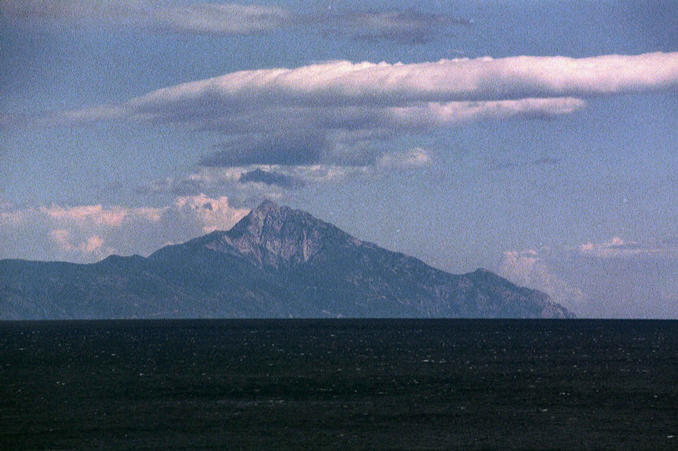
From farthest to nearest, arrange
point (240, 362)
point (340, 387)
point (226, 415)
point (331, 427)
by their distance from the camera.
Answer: point (240, 362) → point (340, 387) → point (226, 415) → point (331, 427)

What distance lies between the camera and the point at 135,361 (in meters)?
189

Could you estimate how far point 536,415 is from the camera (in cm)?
9912

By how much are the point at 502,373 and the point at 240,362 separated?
181 ft

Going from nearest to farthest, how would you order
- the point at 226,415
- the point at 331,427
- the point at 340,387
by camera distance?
1. the point at 331,427
2. the point at 226,415
3. the point at 340,387

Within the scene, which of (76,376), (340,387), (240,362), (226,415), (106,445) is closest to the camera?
(106,445)

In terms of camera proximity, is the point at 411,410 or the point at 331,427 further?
the point at 411,410

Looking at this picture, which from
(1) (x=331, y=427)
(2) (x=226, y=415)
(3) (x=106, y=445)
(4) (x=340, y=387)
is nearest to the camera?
(3) (x=106, y=445)

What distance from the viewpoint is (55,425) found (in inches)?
3548

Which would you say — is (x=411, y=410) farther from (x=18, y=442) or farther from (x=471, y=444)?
(x=18, y=442)

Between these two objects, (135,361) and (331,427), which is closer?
(331,427)

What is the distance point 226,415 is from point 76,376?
58757mm

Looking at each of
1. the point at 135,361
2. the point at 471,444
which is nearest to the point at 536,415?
Result: the point at 471,444

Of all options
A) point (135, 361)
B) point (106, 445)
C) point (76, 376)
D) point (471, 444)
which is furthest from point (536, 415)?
point (135, 361)

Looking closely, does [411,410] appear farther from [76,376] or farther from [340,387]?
[76,376]
